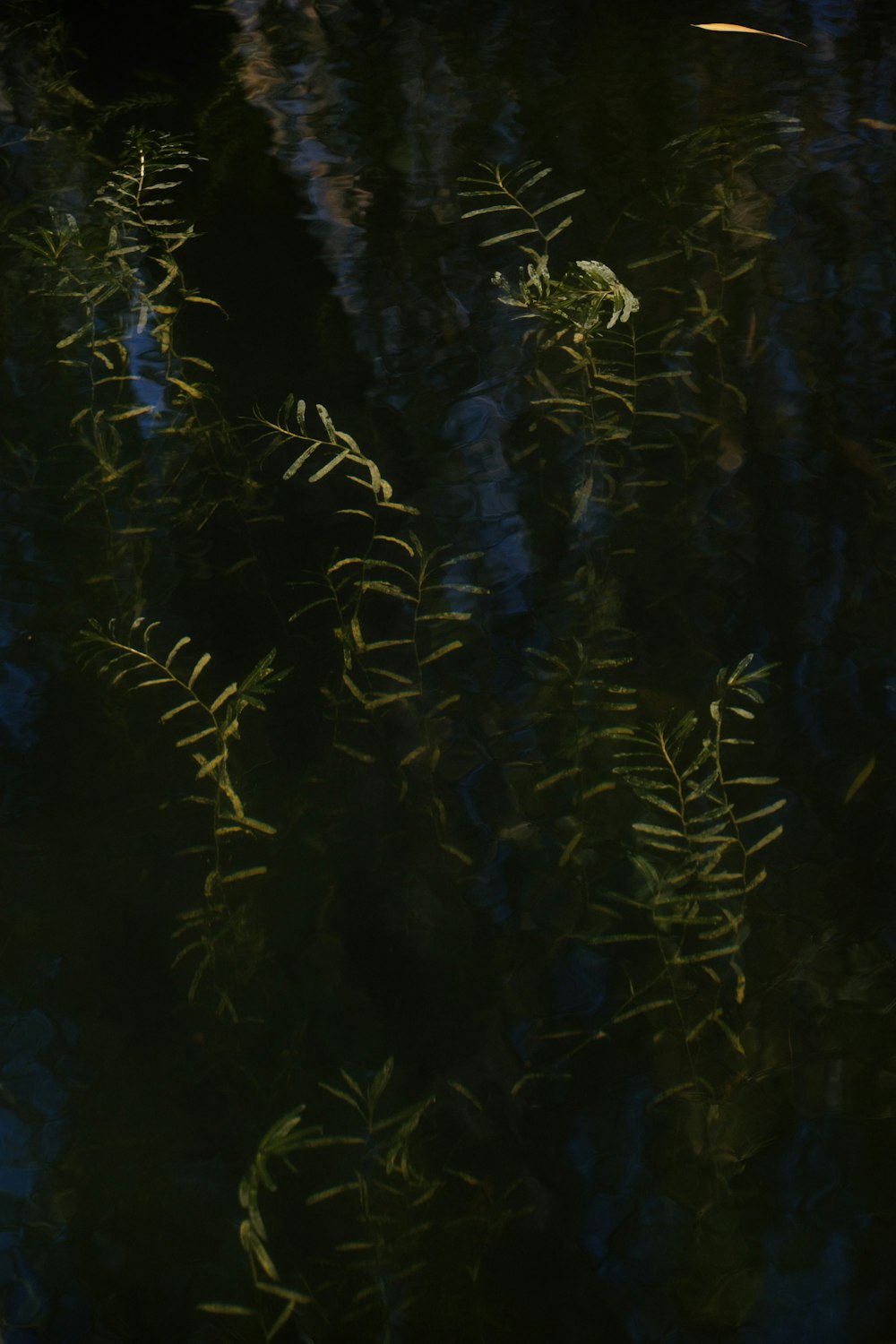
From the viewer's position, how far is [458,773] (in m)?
1.39

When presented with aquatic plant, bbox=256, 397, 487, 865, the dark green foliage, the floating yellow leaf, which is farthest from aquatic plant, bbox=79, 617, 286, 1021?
the floating yellow leaf

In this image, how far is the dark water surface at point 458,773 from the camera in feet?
3.34

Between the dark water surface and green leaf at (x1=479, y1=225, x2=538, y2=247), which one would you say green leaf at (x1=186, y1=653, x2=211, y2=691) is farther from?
green leaf at (x1=479, y1=225, x2=538, y2=247)

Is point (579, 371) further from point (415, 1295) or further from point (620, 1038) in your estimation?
point (415, 1295)

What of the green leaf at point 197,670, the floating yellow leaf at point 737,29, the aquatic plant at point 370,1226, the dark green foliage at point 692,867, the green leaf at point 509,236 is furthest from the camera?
the floating yellow leaf at point 737,29

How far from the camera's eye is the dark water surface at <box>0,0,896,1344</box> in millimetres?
1020

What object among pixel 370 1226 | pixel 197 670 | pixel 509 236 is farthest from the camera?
pixel 509 236

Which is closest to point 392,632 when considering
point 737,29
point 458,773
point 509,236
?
point 458,773

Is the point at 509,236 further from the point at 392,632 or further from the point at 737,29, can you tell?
the point at 737,29

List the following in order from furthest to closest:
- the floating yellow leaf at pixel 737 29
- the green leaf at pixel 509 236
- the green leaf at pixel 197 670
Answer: the floating yellow leaf at pixel 737 29, the green leaf at pixel 509 236, the green leaf at pixel 197 670

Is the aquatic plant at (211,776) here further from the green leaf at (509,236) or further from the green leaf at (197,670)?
the green leaf at (509,236)

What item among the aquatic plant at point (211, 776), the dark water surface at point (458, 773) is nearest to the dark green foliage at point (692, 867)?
the dark water surface at point (458, 773)

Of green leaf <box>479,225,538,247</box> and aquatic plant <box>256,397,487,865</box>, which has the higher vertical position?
green leaf <box>479,225,538,247</box>

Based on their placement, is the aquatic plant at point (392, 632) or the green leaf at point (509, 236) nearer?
the aquatic plant at point (392, 632)
